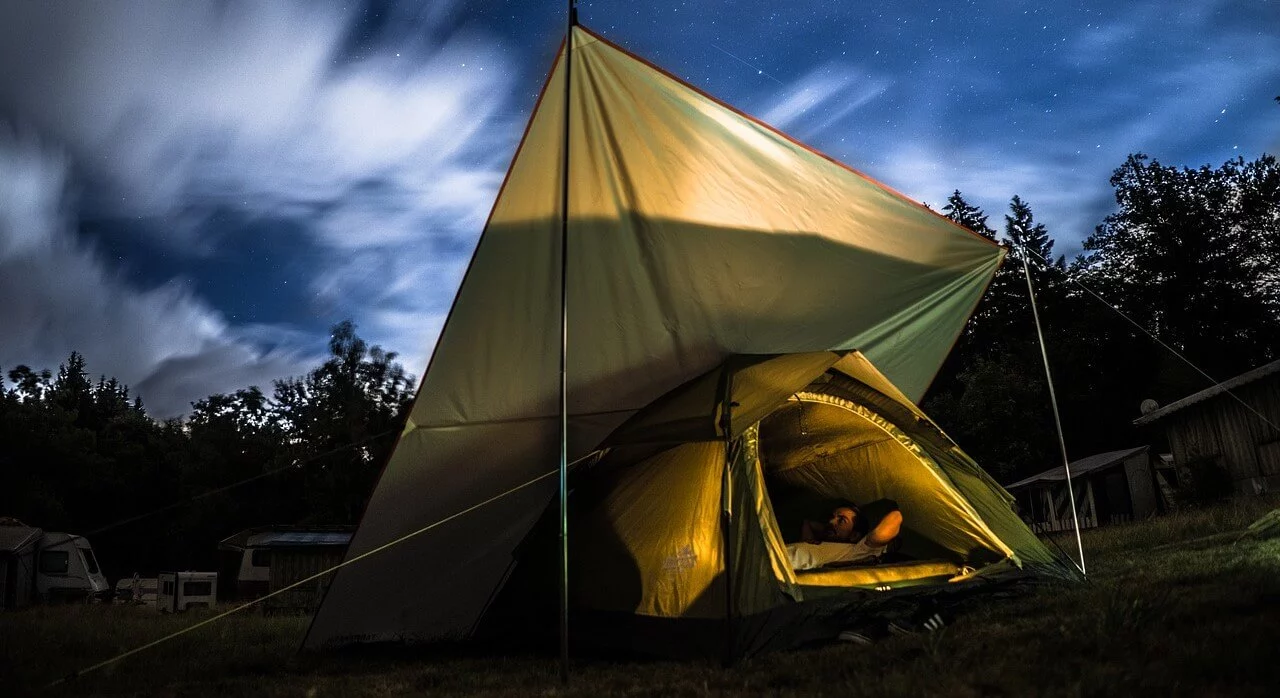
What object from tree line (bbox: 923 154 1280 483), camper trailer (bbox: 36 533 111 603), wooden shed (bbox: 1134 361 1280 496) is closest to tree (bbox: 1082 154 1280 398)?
tree line (bbox: 923 154 1280 483)

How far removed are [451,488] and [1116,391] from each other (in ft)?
134

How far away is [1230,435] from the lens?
20.2 meters

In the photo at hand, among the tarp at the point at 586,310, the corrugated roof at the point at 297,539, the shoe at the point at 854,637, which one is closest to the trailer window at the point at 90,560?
the corrugated roof at the point at 297,539

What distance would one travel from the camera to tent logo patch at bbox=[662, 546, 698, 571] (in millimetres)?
5512

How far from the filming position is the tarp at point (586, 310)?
6242 millimetres

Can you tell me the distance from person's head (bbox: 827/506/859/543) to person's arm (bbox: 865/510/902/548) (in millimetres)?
189

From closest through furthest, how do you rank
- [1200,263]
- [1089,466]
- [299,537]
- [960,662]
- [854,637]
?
[960,662]
[854,637]
[299,537]
[1089,466]
[1200,263]

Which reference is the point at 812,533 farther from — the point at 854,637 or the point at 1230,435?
the point at 1230,435

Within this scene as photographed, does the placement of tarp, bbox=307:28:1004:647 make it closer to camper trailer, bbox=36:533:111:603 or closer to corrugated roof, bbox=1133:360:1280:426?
corrugated roof, bbox=1133:360:1280:426

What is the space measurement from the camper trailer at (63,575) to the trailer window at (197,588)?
7.40m

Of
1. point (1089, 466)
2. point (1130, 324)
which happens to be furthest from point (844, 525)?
point (1130, 324)

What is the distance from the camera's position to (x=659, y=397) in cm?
623

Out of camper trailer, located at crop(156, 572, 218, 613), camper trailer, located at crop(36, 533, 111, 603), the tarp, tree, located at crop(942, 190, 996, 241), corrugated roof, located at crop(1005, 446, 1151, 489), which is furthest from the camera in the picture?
tree, located at crop(942, 190, 996, 241)

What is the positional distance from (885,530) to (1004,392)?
3047 centimetres
